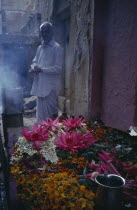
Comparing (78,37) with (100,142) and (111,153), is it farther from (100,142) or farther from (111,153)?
(111,153)

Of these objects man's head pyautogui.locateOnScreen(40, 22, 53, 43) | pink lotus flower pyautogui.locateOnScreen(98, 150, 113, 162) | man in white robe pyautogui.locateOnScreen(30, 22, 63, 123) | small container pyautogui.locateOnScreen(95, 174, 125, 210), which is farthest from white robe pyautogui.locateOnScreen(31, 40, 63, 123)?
small container pyautogui.locateOnScreen(95, 174, 125, 210)

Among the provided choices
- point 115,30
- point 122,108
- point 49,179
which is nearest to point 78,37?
point 115,30

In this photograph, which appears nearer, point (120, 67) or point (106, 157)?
point (106, 157)

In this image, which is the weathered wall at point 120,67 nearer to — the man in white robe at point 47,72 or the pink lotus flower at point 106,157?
the man in white robe at point 47,72

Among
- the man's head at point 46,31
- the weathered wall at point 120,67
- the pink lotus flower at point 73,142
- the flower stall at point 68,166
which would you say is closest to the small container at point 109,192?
the flower stall at point 68,166

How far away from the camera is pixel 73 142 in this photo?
2025mm

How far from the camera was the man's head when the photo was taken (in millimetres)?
4116

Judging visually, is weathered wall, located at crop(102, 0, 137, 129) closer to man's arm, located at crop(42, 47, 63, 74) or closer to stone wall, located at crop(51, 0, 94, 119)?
stone wall, located at crop(51, 0, 94, 119)

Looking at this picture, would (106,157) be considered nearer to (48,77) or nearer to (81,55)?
(48,77)

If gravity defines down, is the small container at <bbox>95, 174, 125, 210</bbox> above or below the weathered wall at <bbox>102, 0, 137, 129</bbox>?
below

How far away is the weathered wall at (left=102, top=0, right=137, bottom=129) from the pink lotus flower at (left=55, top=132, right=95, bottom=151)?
5.16 feet

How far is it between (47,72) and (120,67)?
1415 mm

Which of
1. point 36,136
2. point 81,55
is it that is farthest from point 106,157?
point 81,55

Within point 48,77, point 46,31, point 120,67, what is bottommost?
point 48,77
